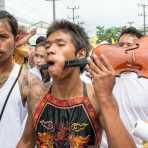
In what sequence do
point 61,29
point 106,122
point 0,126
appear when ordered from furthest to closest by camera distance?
point 0,126 < point 61,29 < point 106,122

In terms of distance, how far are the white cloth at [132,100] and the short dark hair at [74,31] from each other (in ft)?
3.20

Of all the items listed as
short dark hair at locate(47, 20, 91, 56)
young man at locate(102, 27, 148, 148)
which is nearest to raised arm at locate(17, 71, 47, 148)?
short dark hair at locate(47, 20, 91, 56)

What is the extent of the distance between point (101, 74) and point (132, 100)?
5.29 ft

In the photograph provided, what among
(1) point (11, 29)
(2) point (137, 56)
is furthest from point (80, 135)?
(1) point (11, 29)

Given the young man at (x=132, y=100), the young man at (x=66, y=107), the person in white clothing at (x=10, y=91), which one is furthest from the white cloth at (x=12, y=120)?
the young man at (x=132, y=100)

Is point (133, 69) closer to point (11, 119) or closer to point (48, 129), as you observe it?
point (48, 129)

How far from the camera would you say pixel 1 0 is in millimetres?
37469

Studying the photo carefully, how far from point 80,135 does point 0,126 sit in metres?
0.84

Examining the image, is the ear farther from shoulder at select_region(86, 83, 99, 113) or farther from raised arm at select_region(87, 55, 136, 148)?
raised arm at select_region(87, 55, 136, 148)

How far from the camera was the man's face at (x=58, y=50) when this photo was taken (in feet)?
8.97

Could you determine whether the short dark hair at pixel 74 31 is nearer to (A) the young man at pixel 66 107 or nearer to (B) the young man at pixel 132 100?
(A) the young man at pixel 66 107

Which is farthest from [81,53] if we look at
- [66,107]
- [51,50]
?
[66,107]

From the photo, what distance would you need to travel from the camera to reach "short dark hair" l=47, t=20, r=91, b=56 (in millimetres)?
2945

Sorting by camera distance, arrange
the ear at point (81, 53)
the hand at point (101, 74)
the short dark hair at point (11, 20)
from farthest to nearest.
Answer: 1. the short dark hair at point (11, 20)
2. the ear at point (81, 53)
3. the hand at point (101, 74)
